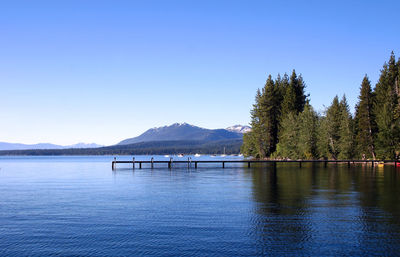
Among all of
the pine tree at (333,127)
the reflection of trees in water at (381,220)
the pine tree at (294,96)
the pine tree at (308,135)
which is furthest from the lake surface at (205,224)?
the pine tree at (294,96)

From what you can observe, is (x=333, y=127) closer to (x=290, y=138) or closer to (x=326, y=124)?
(x=326, y=124)

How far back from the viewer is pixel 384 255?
1894 cm

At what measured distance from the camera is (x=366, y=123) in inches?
4134

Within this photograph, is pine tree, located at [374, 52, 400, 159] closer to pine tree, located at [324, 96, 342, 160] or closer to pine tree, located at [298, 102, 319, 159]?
pine tree, located at [324, 96, 342, 160]

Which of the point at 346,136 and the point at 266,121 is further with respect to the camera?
the point at 266,121

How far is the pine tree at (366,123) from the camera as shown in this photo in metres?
105

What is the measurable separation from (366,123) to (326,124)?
1205 centimetres

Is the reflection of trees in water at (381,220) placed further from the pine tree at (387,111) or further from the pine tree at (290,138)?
the pine tree at (290,138)

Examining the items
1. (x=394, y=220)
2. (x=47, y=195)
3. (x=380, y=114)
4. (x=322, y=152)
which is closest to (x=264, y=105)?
(x=322, y=152)

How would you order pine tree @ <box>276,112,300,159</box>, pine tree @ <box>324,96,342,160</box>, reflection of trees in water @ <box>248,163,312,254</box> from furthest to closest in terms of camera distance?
1. pine tree @ <box>276,112,300,159</box>
2. pine tree @ <box>324,96,342,160</box>
3. reflection of trees in water @ <box>248,163,312,254</box>

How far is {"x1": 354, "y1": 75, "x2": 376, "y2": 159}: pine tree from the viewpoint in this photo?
344ft

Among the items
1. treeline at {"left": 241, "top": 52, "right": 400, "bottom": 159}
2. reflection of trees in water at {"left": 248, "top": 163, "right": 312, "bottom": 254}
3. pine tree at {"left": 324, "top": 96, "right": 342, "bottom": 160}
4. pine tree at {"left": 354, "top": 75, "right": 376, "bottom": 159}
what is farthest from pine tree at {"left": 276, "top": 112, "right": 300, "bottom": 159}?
reflection of trees in water at {"left": 248, "top": 163, "right": 312, "bottom": 254}

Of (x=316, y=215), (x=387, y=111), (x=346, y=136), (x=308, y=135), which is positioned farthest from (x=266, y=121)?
(x=316, y=215)

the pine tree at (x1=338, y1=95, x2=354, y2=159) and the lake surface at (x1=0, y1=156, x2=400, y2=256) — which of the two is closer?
the lake surface at (x1=0, y1=156, x2=400, y2=256)
